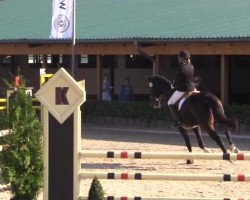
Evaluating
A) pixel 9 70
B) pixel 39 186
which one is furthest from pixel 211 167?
pixel 9 70

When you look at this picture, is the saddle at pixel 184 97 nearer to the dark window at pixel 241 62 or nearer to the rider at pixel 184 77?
the rider at pixel 184 77

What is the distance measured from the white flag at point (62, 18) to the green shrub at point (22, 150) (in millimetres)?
13469

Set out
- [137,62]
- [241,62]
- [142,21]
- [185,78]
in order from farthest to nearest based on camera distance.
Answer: [137,62], [241,62], [142,21], [185,78]

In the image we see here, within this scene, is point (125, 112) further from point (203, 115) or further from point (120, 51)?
point (203, 115)

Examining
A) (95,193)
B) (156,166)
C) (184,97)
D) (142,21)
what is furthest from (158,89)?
(142,21)

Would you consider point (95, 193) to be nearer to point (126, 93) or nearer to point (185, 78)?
point (185, 78)

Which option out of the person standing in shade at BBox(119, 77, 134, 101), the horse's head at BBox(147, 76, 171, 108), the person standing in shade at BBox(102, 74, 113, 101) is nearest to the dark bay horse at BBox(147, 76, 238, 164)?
the horse's head at BBox(147, 76, 171, 108)

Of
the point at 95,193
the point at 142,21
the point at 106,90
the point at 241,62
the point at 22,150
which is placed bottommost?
the point at 95,193

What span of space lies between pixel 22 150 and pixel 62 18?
1394 centimetres

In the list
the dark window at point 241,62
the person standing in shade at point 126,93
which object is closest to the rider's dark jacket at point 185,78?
the person standing in shade at point 126,93

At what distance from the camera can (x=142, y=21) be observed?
26.0m

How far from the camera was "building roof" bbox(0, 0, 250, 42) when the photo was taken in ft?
76.3

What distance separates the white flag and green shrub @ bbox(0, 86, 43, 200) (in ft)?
44.2

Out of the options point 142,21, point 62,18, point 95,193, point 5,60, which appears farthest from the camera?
point 5,60
